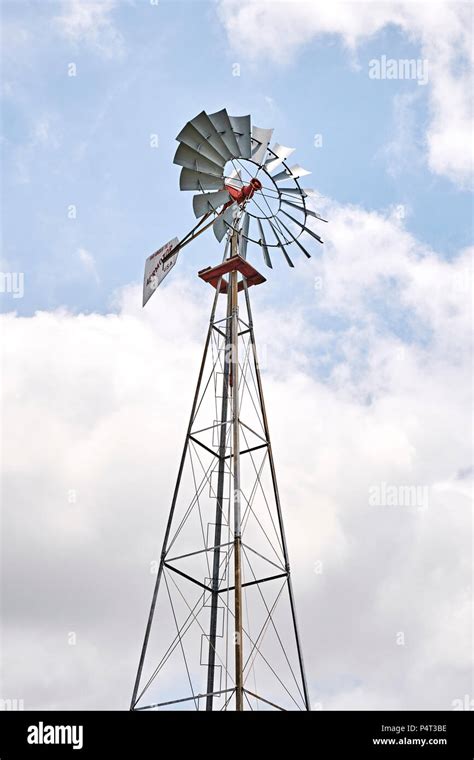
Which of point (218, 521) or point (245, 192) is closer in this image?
point (218, 521)

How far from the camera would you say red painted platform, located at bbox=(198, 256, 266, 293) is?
923 inches

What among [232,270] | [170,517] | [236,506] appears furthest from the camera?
[232,270]

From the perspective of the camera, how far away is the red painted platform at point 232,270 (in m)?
23.4

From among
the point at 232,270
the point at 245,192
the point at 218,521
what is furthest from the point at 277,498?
the point at 245,192

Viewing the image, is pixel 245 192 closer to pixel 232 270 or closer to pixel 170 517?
pixel 232 270

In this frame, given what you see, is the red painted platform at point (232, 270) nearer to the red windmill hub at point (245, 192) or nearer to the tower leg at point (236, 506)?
the tower leg at point (236, 506)

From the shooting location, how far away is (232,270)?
23516 millimetres

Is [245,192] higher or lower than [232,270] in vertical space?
higher

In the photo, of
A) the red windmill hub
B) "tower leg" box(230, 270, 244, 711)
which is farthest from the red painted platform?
the red windmill hub

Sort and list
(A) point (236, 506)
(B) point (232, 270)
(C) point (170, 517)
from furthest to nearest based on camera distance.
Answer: (B) point (232, 270), (C) point (170, 517), (A) point (236, 506)

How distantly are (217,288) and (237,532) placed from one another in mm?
7024
